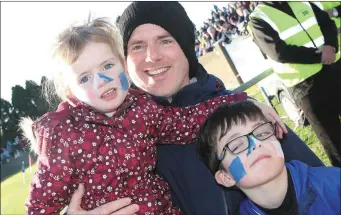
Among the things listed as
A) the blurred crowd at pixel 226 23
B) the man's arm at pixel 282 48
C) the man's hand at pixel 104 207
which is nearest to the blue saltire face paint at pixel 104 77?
the man's hand at pixel 104 207

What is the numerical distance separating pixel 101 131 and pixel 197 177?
2.17ft

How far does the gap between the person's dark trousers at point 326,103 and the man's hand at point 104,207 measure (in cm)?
269

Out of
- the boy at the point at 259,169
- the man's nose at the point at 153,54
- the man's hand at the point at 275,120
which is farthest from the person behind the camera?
the man's nose at the point at 153,54

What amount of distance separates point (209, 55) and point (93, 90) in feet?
45.8

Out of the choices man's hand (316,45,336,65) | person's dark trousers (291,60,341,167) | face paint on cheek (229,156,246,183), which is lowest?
person's dark trousers (291,60,341,167)

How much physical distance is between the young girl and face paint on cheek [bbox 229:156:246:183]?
49 centimetres

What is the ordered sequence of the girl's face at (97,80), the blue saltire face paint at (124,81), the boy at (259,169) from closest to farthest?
the boy at (259,169) < the girl's face at (97,80) < the blue saltire face paint at (124,81)

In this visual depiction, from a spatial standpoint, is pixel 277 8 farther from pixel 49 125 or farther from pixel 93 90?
pixel 49 125

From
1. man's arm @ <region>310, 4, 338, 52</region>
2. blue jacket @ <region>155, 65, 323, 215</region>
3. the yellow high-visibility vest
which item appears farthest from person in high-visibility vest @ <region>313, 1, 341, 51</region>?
blue jacket @ <region>155, 65, 323, 215</region>

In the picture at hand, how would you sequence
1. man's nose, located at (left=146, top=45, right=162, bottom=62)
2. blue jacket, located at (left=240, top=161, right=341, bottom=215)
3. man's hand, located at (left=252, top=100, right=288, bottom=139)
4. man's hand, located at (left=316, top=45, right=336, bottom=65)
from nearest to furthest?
blue jacket, located at (left=240, top=161, right=341, bottom=215), man's hand, located at (left=252, top=100, right=288, bottom=139), man's nose, located at (left=146, top=45, right=162, bottom=62), man's hand, located at (left=316, top=45, right=336, bottom=65)

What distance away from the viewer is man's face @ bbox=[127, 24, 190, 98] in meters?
2.59

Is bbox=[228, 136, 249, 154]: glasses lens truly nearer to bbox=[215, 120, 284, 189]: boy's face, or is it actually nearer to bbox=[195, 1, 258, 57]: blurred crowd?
bbox=[215, 120, 284, 189]: boy's face

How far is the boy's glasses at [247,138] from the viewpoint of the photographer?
2.02m

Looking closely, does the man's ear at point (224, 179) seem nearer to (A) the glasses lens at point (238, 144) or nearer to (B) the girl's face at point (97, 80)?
(A) the glasses lens at point (238, 144)
